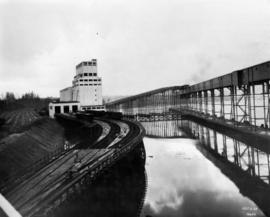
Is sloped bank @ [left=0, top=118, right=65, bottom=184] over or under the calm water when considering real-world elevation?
over

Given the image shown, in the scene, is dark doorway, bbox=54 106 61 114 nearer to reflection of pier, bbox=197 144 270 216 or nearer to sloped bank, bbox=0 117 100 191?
sloped bank, bbox=0 117 100 191

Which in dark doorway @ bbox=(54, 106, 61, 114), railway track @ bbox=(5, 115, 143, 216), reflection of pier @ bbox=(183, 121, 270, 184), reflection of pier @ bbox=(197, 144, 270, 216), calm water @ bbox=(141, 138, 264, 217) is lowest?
calm water @ bbox=(141, 138, 264, 217)

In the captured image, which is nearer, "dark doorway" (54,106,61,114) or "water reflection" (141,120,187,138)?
"water reflection" (141,120,187,138)

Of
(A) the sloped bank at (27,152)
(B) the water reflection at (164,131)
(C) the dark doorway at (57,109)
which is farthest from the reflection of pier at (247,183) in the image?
(C) the dark doorway at (57,109)

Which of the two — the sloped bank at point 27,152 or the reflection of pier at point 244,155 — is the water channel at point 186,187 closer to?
the reflection of pier at point 244,155

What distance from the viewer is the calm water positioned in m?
15.8

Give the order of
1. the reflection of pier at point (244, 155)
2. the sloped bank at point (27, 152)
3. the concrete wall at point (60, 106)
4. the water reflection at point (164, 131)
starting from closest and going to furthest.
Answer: the sloped bank at point (27, 152) < the reflection of pier at point (244, 155) < the water reflection at point (164, 131) < the concrete wall at point (60, 106)

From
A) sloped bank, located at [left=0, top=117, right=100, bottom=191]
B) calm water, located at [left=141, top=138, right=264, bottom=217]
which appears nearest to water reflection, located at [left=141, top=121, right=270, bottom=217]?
calm water, located at [left=141, top=138, right=264, bottom=217]

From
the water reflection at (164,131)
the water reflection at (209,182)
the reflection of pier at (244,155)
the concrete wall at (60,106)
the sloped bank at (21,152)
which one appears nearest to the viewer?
the water reflection at (209,182)

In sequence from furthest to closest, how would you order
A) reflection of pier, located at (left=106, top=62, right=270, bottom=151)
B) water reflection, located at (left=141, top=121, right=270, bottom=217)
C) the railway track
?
reflection of pier, located at (left=106, top=62, right=270, bottom=151) < water reflection, located at (left=141, top=121, right=270, bottom=217) < the railway track

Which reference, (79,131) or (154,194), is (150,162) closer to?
(154,194)

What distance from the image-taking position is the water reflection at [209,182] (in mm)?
16062

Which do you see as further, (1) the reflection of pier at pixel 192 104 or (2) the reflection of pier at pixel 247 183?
(1) the reflection of pier at pixel 192 104

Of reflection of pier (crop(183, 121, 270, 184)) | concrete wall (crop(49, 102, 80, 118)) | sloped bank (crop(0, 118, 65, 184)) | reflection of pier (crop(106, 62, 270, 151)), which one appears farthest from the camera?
concrete wall (crop(49, 102, 80, 118))
